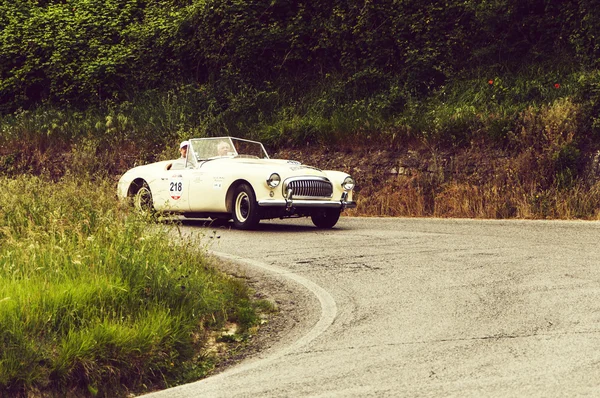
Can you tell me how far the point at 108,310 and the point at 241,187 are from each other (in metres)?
7.74

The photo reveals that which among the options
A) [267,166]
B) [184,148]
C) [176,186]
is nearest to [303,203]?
[267,166]

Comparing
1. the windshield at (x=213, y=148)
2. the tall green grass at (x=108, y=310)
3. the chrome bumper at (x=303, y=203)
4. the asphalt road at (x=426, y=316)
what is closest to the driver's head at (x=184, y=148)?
the windshield at (x=213, y=148)

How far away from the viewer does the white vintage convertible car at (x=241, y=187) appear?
14.3 meters

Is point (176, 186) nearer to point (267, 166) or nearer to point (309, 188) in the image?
point (267, 166)

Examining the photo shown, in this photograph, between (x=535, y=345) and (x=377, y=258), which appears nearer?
(x=535, y=345)

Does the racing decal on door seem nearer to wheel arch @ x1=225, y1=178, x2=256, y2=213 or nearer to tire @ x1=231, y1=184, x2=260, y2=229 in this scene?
wheel arch @ x1=225, y1=178, x2=256, y2=213

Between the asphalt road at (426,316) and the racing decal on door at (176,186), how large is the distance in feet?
7.39

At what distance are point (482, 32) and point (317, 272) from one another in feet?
46.7

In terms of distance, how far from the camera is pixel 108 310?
688 centimetres

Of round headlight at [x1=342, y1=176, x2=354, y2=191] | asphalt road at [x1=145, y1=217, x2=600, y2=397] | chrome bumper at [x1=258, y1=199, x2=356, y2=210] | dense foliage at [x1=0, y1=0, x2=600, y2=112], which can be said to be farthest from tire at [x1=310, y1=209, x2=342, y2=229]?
dense foliage at [x1=0, y1=0, x2=600, y2=112]

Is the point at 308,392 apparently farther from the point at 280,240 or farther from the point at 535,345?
the point at 280,240

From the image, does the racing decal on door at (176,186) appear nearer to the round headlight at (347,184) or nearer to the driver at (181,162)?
the driver at (181,162)

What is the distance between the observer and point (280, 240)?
13.3 metres

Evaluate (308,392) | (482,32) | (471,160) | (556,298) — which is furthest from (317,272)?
(482,32)
